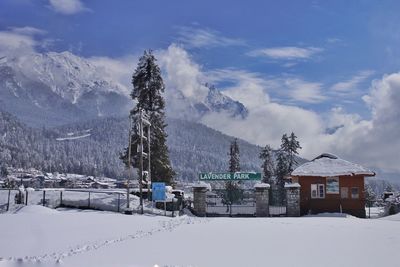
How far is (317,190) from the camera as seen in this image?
38781 millimetres

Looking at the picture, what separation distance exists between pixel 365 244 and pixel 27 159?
627 ft

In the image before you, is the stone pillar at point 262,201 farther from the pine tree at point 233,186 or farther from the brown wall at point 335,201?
the pine tree at point 233,186

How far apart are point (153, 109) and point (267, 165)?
32551mm

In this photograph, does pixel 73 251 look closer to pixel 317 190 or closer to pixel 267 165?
pixel 317 190

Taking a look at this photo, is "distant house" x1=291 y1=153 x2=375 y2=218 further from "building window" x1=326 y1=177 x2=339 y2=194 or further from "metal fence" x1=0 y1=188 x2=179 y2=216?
"metal fence" x1=0 y1=188 x2=179 y2=216

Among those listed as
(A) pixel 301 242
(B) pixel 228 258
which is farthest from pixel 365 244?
(B) pixel 228 258

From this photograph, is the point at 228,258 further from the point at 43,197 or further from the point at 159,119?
the point at 159,119

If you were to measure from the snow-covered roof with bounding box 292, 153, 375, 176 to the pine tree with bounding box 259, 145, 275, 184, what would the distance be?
32.4 metres

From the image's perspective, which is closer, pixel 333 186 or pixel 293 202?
pixel 293 202

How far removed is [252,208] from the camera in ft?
131

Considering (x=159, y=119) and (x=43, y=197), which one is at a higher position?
(x=159, y=119)

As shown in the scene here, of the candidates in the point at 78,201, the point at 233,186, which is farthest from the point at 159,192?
the point at 233,186

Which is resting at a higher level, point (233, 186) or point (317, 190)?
point (233, 186)

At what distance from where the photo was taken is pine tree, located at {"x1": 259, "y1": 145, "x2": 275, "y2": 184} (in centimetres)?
7256
